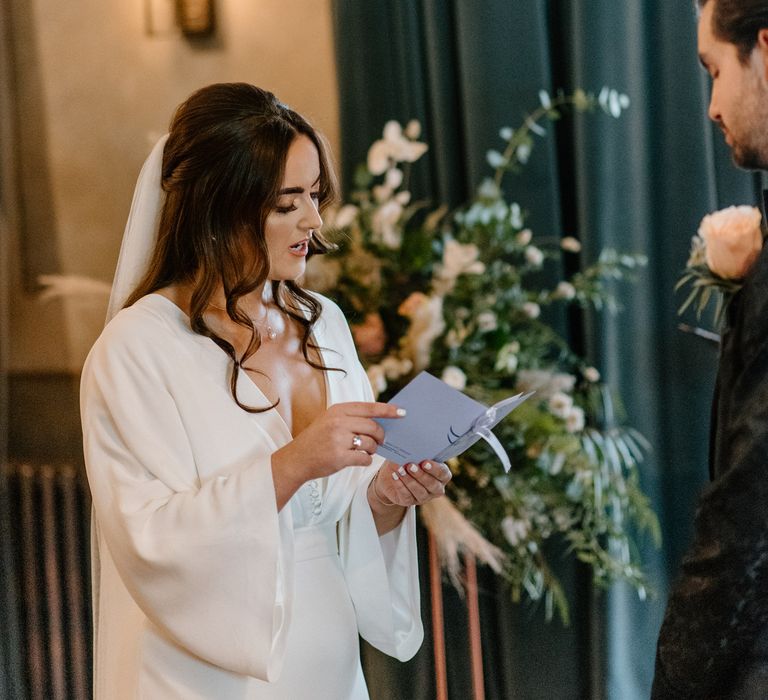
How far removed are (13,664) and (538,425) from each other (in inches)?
74.6

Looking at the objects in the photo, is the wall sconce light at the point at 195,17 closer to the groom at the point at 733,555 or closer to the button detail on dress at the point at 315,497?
the button detail on dress at the point at 315,497

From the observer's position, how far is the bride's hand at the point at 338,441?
1584mm

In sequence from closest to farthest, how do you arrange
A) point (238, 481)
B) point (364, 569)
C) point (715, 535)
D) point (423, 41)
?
point (715, 535)
point (238, 481)
point (364, 569)
point (423, 41)

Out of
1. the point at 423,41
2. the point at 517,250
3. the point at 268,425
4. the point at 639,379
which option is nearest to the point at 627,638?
the point at 639,379

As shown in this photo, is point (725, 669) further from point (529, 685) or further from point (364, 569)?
point (529, 685)

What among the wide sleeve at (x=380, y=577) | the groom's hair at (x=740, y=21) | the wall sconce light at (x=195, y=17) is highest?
the wall sconce light at (x=195, y=17)

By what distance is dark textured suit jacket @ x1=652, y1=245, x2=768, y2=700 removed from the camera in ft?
4.15

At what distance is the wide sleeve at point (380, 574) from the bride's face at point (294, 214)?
29 centimetres

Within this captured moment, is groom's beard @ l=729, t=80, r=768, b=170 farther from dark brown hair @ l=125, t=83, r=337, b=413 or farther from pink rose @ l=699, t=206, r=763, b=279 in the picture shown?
dark brown hair @ l=125, t=83, r=337, b=413

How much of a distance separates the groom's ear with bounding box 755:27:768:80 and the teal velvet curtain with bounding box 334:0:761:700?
1.35 meters

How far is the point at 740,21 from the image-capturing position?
1.41 meters

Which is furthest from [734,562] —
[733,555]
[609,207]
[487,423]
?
[609,207]

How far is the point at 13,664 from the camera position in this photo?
10.5ft

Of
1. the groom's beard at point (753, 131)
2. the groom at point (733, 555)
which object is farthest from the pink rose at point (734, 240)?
the groom at point (733, 555)
